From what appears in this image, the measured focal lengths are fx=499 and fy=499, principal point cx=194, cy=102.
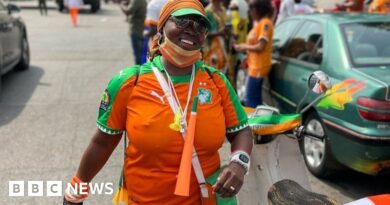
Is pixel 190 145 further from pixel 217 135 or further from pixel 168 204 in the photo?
pixel 168 204

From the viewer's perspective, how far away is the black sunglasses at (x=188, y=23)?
6.67ft

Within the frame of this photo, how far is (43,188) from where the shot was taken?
4387mm

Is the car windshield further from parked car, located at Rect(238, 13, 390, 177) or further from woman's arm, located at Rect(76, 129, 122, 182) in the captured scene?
woman's arm, located at Rect(76, 129, 122, 182)

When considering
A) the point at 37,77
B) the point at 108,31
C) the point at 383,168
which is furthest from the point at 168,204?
the point at 108,31

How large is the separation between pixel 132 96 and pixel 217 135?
383mm

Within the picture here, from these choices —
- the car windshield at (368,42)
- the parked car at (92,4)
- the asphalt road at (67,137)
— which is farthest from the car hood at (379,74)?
the parked car at (92,4)

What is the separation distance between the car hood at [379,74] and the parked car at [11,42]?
18.3 feet

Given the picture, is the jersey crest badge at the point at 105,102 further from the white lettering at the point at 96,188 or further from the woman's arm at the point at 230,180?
the white lettering at the point at 96,188

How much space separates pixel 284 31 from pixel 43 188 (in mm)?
3515

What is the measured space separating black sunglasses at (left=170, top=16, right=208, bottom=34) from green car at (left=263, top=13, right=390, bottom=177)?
1.89 m

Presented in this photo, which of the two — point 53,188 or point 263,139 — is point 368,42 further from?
point 53,188

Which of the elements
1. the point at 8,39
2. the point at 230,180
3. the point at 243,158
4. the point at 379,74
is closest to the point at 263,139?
the point at 243,158

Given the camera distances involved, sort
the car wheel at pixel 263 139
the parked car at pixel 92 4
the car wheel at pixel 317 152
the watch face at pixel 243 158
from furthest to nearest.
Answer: the parked car at pixel 92 4 < the car wheel at pixel 317 152 < the car wheel at pixel 263 139 < the watch face at pixel 243 158

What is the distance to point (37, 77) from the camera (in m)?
9.26
